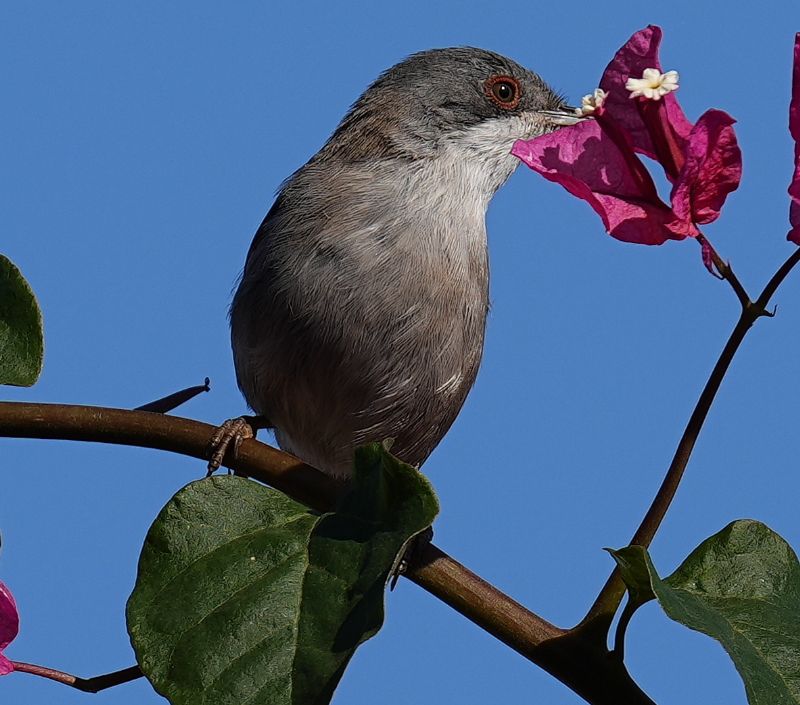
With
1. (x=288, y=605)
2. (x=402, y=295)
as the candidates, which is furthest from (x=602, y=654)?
(x=402, y=295)

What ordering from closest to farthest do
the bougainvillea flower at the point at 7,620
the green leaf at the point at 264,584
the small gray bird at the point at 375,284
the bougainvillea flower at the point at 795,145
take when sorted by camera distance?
the green leaf at the point at 264,584 < the bougainvillea flower at the point at 795,145 < the bougainvillea flower at the point at 7,620 < the small gray bird at the point at 375,284

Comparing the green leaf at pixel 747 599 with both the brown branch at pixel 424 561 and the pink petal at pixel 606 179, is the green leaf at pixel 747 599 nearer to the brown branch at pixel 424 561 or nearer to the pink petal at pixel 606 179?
the brown branch at pixel 424 561

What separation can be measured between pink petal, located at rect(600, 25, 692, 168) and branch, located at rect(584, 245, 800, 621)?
331mm

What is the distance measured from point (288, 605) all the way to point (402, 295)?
3.02 metres

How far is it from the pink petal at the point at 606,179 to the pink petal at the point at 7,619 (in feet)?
4.41

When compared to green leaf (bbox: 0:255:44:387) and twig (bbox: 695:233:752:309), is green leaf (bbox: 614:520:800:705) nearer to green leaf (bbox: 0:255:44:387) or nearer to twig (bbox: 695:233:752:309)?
twig (bbox: 695:233:752:309)

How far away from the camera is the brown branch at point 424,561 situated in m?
2.00

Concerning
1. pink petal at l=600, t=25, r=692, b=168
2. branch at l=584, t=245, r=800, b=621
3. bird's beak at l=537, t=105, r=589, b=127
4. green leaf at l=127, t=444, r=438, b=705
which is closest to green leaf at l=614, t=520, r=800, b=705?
branch at l=584, t=245, r=800, b=621

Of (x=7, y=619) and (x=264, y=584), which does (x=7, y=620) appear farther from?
(x=264, y=584)

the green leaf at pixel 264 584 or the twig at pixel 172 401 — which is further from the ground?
the twig at pixel 172 401

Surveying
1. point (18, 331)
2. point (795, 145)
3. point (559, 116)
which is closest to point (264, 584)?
point (18, 331)

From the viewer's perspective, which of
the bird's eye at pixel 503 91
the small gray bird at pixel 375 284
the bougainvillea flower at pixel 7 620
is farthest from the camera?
the bird's eye at pixel 503 91

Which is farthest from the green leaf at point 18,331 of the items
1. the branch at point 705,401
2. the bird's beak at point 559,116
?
the bird's beak at point 559,116

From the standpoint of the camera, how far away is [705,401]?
1.87m
